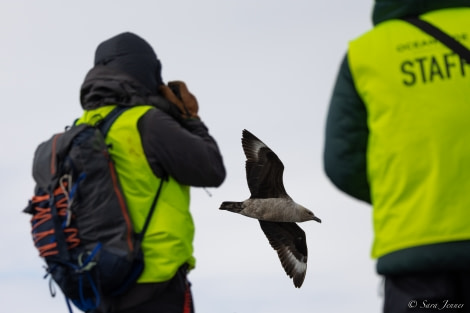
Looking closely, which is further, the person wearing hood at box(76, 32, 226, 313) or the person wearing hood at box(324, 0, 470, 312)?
the person wearing hood at box(76, 32, 226, 313)

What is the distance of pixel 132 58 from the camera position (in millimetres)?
5992

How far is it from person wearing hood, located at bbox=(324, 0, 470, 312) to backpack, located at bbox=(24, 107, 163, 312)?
1671mm

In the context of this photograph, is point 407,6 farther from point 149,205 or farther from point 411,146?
point 149,205

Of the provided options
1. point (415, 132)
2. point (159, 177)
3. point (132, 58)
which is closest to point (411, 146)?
point (415, 132)

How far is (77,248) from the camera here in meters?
5.52

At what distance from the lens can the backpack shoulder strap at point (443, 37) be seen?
4.00m

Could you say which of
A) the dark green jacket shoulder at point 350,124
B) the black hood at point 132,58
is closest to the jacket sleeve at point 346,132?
the dark green jacket shoulder at point 350,124

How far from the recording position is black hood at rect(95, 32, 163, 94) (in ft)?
19.5

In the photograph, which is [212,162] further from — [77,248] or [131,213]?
[77,248]

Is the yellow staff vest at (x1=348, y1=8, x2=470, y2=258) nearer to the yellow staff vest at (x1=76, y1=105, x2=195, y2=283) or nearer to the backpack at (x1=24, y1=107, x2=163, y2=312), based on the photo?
the yellow staff vest at (x1=76, y1=105, x2=195, y2=283)

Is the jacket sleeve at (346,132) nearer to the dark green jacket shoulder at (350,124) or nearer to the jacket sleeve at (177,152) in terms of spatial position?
the dark green jacket shoulder at (350,124)

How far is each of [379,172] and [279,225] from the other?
4.29 metres

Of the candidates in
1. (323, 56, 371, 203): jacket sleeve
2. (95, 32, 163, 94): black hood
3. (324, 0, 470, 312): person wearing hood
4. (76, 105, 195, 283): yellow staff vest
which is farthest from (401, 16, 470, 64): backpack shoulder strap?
(95, 32, 163, 94): black hood

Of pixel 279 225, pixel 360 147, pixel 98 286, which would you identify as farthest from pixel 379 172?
pixel 279 225
